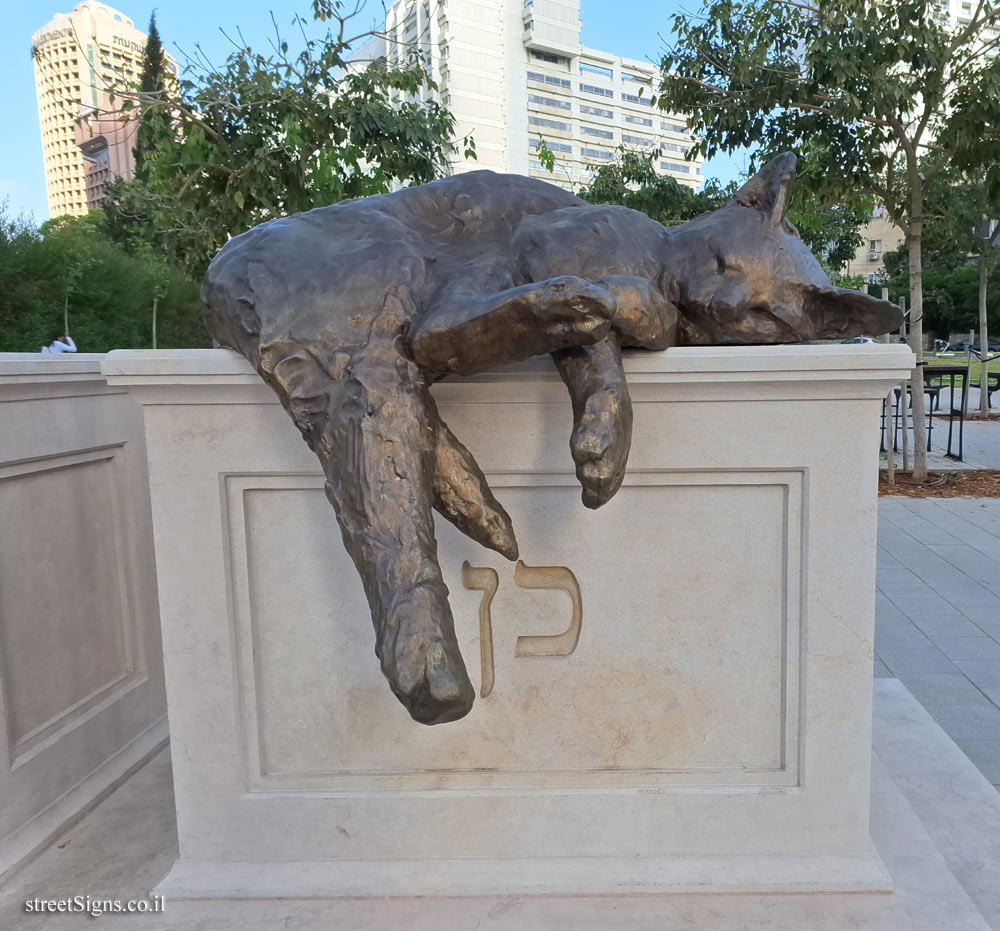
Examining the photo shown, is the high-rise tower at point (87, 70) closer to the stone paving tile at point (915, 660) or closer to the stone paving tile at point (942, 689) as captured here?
the stone paving tile at point (915, 660)

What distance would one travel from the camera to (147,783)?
2.49 m

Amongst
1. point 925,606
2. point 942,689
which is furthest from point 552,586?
point 925,606

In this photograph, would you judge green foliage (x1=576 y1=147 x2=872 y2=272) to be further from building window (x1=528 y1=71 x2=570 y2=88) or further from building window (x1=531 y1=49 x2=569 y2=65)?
building window (x1=531 y1=49 x2=569 y2=65)

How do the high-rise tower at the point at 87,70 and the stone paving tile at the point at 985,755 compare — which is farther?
the high-rise tower at the point at 87,70

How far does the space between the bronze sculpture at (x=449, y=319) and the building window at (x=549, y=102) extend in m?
53.9

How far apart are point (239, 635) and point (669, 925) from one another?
120 cm

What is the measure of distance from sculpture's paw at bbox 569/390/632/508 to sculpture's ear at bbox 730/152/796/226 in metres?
0.75

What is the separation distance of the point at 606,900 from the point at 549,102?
58.5 m

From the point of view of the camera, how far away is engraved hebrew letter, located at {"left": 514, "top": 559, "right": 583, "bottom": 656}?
189cm

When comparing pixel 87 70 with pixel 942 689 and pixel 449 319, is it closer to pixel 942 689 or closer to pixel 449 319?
pixel 449 319

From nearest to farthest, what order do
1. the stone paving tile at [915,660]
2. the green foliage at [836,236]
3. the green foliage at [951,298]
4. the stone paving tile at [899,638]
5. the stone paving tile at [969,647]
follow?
the stone paving tile at [915,660] → the stone paving tile at [969,647] → the stone paving tile at [899,638] → the green foliage at [836,236] → the green foliage at [951,298]

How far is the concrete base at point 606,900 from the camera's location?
1806 mm

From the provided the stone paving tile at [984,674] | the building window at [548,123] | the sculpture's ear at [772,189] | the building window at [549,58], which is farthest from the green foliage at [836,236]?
the building window at [549,58]

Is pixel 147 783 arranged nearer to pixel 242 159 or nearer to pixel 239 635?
pixel 239 635
